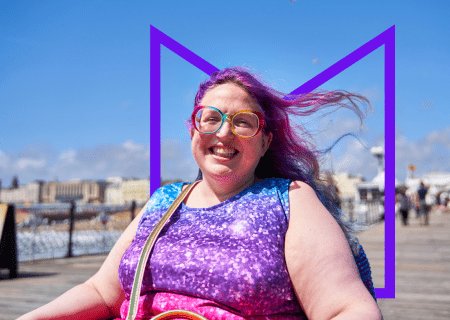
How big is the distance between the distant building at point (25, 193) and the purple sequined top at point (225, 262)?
6557 inches

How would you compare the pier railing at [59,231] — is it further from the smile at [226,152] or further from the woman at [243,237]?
the smile at [226,152]

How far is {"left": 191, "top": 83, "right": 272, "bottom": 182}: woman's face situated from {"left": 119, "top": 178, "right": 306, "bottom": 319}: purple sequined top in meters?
0.08

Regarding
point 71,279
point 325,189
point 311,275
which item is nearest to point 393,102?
point 325,189

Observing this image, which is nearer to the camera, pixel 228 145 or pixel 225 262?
pixel 225 262

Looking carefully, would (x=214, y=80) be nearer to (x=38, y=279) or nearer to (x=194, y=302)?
(x=194, y=302)

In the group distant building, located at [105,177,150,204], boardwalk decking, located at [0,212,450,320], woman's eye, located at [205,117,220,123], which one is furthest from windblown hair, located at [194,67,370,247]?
distant building, located at [105,177,150,204]

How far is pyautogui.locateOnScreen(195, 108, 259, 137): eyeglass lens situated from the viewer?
132 centimetres

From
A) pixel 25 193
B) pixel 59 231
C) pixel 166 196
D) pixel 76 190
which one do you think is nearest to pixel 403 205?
pixel 59 231

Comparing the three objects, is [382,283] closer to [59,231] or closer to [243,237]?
[243,237]

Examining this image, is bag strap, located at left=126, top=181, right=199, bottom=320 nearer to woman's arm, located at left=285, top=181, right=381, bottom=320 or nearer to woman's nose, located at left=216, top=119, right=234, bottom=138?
woman's nose, located at left=216, top=119, right=234, bottom=138

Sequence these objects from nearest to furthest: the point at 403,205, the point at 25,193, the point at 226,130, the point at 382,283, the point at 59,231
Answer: the point at 226,130 < the point at 382,283 < the point at 59,231 < the point at 403,205 < the point at 25,193

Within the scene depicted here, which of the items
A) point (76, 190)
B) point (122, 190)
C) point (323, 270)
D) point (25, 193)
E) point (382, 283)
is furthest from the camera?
point (25, 193)

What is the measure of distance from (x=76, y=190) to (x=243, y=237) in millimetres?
159764

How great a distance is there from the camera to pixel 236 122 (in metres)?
1.33
